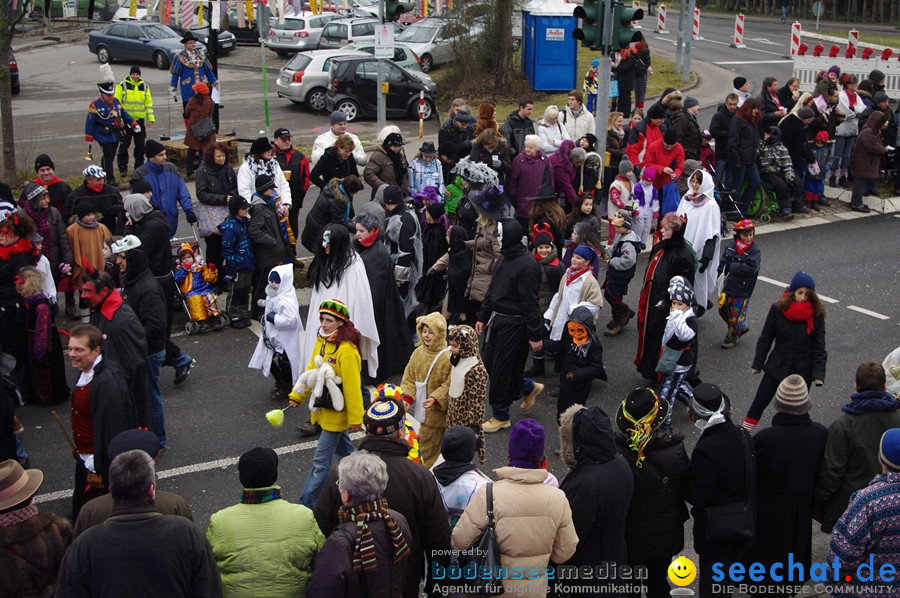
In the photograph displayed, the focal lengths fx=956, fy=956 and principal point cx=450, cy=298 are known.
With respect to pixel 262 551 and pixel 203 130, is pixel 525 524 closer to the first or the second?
pixel 262 551

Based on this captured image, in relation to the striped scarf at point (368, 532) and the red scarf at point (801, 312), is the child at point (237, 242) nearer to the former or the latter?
the red scarf at point (801, 312)

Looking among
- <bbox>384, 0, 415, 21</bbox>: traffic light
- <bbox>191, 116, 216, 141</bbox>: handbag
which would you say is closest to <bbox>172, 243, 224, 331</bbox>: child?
<bbox>191, 116, 216, 141</bbox>: handbag

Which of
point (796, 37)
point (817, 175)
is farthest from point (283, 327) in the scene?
point (796, 37)

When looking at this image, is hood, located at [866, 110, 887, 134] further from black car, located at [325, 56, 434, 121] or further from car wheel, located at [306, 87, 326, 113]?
car wheel, located at [306, 87, 326, 113]

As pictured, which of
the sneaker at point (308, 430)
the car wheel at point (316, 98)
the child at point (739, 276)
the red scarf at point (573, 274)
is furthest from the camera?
the car wheel at point (316, 98)

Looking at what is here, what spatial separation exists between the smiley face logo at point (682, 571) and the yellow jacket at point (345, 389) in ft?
8.01

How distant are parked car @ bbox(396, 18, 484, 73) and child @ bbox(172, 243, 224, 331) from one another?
18986 mm

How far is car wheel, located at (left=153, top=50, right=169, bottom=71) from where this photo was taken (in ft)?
104

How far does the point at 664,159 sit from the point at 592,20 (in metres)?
2.17

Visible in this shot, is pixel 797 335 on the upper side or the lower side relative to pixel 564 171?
lower

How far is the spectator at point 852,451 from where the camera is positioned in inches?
244

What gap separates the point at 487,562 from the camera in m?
4.98

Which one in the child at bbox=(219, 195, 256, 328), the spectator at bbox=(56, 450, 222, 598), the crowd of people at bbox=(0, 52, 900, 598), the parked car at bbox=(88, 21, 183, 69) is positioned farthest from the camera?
the parked car at bbox=(88, 21, 183, 69)

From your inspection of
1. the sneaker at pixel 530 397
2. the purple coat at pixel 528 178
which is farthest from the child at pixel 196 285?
the purple coat at pixel 528 178
